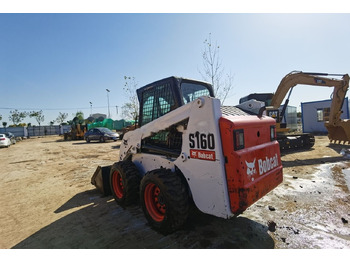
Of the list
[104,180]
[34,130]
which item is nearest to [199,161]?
[104,180]

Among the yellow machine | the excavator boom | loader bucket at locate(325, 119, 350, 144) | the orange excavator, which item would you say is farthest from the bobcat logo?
the yellow machine

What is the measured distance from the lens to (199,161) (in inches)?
109

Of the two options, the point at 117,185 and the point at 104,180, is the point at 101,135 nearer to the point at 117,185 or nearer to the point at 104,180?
the point at 104,180

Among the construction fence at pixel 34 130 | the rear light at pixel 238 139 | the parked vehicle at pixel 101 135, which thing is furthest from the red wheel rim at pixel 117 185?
the construction fence at pixel 34 130

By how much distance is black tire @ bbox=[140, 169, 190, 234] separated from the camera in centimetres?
274

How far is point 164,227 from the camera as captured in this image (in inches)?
112

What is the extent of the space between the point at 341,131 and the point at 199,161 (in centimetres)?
1214

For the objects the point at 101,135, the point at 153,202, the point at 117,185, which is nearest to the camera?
the point at 153,202

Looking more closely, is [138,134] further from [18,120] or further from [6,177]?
[18,120]

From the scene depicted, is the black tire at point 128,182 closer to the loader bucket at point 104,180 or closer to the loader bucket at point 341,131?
the loader bucket at point 104,180

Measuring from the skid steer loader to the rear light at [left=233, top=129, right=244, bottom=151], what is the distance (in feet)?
0.04

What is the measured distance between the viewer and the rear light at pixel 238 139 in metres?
2.59

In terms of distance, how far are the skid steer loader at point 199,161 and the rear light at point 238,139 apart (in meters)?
0.01

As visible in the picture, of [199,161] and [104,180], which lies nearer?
[199,161]
